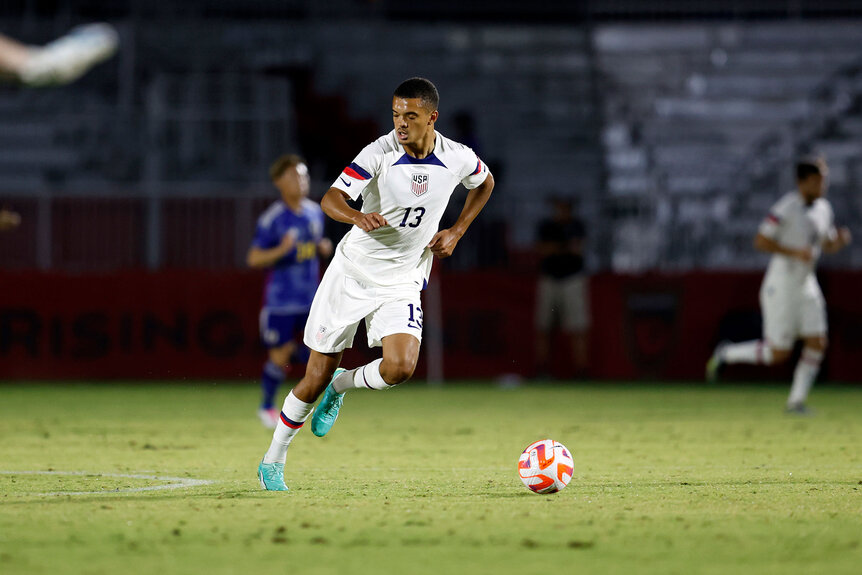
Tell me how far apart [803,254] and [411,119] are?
23.0ft

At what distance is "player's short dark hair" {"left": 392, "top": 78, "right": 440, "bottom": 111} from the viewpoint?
761cm

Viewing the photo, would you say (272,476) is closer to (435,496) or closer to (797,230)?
(435,496)

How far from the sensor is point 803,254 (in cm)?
1347

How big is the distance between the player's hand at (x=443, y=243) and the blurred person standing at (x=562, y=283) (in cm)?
1090

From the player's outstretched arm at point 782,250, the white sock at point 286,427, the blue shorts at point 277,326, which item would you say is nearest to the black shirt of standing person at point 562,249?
the player's outstretched arm at point 782,250

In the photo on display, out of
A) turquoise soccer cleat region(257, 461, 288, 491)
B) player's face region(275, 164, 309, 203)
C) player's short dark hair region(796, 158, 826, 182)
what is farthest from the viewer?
player's short dark hair region(796, 158, 826, 182)

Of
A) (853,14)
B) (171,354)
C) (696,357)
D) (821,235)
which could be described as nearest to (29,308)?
(171,354)

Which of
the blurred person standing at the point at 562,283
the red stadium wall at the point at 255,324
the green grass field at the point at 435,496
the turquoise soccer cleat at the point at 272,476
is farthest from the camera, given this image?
the blurred person standing at the point at 562,283

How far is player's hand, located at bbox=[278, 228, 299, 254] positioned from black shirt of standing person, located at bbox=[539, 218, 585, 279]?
6.91 m

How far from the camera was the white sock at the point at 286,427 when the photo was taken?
7.62 m

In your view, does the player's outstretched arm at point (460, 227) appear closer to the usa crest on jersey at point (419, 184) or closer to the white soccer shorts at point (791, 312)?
the usa crest on jersey at point (419, 184)

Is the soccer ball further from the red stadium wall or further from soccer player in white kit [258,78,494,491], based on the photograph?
the red stadium wall

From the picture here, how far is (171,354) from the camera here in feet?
61.3

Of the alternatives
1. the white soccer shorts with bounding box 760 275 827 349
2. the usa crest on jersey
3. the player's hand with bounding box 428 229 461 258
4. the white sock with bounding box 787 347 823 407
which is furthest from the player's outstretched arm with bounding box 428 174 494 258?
the white sock with bounding box 787 347 823 407
